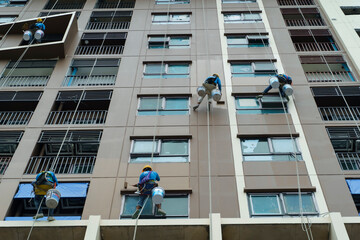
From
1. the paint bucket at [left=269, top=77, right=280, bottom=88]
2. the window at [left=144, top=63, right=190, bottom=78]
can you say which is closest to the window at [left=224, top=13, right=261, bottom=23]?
the window at [left=144, top=63, right=190, bottom=78]

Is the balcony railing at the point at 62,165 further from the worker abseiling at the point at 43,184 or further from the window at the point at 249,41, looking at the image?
the window at the point at 249,41

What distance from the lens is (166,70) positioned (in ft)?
54.5

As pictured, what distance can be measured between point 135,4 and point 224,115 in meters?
12.0

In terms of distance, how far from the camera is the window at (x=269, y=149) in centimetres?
1231

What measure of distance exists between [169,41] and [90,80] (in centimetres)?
470

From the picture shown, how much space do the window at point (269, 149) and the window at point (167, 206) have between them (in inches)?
112

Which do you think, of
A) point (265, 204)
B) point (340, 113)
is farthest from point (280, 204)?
point (340, 113)

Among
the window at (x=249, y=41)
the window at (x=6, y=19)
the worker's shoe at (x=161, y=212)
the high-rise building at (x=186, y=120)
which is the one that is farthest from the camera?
the window at (x=6, y=19)

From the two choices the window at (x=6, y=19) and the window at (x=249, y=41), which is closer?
the window at (x=249, y=41)

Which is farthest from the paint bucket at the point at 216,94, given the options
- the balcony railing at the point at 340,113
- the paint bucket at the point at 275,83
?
the balcony railing at the point at 340,113

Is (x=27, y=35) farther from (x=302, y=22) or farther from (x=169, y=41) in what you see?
(x=302, y=22)

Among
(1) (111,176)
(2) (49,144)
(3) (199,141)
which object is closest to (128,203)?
(1) (111,176)

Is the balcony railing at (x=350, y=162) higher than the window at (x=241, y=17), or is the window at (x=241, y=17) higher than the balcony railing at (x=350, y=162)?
the window at (x=241, y=17)

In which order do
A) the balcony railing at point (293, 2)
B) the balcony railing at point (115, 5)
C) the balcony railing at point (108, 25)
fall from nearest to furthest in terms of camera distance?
the balcony railing at point (108, 25), the balcony railing at point (293, 2), the balcony railing at point (115, 5)
